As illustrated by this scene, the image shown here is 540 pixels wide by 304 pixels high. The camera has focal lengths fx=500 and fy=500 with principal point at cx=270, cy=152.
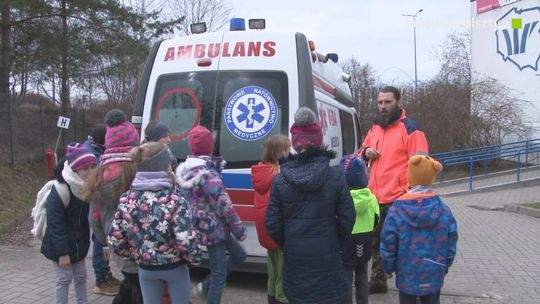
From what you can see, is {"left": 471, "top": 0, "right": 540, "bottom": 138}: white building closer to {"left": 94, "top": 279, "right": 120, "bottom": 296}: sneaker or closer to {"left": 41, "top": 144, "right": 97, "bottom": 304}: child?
{"left": 94, "top": 279, "right": 120, "bottom": 296}: sneaker

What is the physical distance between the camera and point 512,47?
2042 cm

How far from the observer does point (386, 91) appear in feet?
16.1

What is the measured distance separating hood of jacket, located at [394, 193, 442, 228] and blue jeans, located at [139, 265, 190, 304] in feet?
5.12

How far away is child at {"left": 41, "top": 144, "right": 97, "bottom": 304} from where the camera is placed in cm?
395

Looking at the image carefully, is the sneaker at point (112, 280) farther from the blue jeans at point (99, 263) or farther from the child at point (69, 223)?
the child at point (69, 223)

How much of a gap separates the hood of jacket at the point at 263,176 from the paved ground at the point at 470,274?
5.11 ft

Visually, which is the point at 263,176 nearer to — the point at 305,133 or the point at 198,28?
the point at 305,133

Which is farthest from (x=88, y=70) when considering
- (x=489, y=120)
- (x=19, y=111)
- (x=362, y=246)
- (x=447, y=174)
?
(x=362, y=246)

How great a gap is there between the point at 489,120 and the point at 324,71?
16.2 metres

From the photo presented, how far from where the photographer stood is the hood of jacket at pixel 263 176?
13.1 ft

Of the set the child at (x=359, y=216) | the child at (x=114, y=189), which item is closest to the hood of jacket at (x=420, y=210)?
the child at (x=359, y=216)

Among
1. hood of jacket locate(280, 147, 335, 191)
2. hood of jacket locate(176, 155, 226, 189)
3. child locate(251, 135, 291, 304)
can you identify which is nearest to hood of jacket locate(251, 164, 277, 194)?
child locate(251, 135, 291, 304)

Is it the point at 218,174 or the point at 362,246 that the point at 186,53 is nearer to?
the point at 218,174

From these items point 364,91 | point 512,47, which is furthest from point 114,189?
point 364,91
